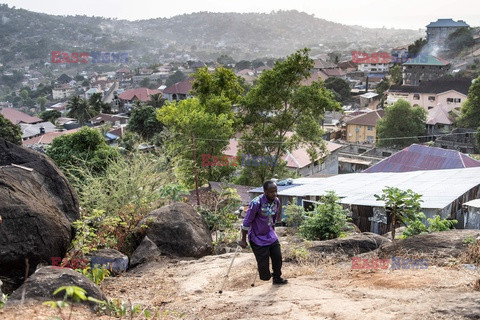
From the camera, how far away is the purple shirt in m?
5.06

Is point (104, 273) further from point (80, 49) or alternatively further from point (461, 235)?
point (80, 49)

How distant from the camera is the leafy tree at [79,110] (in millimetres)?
45125

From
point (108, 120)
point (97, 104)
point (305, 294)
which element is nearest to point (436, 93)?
point (108, 120)

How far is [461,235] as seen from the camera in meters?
6.25

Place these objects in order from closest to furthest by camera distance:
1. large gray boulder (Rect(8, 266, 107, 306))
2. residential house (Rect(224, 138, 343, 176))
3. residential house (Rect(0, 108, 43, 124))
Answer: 1. large gray boulder (Rect(8, 266, 107, 306))
2. residential house (Rect(224, 138, 343, 176))
3. residential house (Rect(0, 108, 43, 124))

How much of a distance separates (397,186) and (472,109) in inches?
966

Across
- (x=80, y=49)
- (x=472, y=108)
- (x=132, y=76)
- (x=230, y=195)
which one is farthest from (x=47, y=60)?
(x=230, y=195)

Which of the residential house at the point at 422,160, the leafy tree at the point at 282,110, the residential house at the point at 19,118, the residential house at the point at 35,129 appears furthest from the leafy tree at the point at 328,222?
the residential house at the point at 19,118

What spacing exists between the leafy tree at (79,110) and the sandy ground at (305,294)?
138ft

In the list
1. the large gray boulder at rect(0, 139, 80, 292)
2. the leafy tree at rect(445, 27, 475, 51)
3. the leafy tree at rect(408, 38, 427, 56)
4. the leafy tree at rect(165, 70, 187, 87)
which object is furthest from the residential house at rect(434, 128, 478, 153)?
the leafy tree at rect(165, 70, 187, 87)

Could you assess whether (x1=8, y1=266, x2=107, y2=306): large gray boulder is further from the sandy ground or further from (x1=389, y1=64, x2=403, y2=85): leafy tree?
(x1=389, y1=64, x2=403, y2=85): leafy tree

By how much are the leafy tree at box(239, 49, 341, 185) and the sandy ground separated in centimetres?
1037

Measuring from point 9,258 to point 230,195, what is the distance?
7.09m

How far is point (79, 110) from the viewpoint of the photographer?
4562 centimetres
